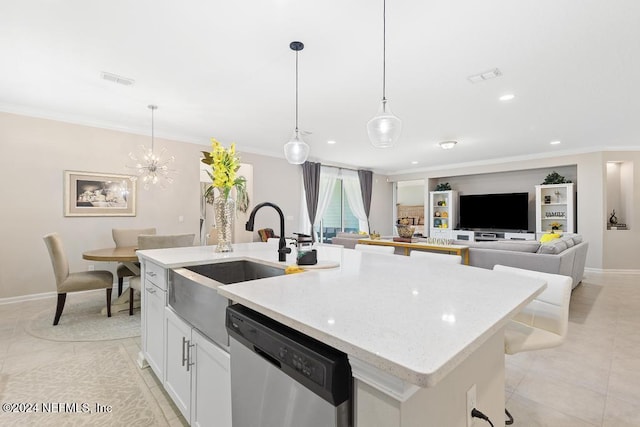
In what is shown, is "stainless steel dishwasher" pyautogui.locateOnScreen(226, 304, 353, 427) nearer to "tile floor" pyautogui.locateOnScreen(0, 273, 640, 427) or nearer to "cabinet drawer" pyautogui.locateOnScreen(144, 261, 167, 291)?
"cabinet drawer" pyautogui.locateOnScreen(144, 261, 167, 291)

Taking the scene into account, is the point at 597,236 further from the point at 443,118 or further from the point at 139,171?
the point at 139,171

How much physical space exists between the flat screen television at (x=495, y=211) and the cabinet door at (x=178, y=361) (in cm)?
773

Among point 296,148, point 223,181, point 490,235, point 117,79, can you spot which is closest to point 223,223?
point 223,181

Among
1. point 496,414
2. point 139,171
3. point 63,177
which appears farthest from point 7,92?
point 496,414

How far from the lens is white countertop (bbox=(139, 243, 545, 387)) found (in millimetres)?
634

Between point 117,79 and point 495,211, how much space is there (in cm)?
795

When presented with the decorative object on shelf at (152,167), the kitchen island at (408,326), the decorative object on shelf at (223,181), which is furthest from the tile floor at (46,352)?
the decorative object on shelf at (152,167)

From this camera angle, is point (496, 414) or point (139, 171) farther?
point (139, 171)

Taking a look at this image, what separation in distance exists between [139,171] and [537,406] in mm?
5596

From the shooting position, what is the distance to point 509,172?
7.57m

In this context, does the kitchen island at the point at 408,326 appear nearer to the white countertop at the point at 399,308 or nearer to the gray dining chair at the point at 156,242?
the white countertop at the point at 399,308

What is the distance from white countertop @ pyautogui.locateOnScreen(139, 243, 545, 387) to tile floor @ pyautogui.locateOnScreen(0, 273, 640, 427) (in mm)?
1180

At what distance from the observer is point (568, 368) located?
235cm

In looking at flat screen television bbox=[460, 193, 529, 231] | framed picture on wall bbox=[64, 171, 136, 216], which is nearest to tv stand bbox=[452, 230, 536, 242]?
flat screen television bbox=[460, 193, 529, 231]
